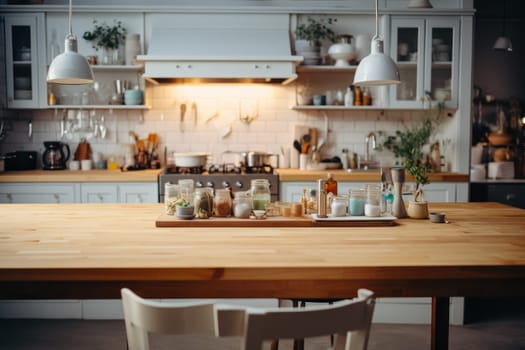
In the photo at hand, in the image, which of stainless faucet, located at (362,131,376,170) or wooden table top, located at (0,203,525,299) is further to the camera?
stainless faucet, located at (362,131,376,170)

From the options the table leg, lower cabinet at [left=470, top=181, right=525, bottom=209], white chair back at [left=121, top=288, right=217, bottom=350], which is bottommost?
the table leg

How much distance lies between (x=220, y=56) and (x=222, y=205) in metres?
2.49

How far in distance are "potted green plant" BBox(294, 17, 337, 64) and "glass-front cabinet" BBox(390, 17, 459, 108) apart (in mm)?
633

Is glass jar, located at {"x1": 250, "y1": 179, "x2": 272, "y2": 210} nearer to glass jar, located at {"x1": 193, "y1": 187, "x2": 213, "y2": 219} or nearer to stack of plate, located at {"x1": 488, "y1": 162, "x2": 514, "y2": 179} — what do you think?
glass jar, located at {"x1": 193, "y1": 187, "x2": 213, "y2": 219}

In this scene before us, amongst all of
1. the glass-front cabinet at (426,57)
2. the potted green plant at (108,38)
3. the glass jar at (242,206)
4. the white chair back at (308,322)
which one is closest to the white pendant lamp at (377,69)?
the glass jar at (242,206)

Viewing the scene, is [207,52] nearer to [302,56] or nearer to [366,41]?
[302,56]

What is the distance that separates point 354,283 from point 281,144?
12.5ft

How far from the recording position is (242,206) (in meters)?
2.93

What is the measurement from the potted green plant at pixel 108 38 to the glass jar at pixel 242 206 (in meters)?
2.99

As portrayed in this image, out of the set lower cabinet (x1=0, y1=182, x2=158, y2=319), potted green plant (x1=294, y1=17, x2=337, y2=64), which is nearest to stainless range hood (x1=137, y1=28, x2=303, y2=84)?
potted green plant (x1=294, y1=17, x2=337, y2=64)

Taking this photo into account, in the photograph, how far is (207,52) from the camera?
17.1 feet

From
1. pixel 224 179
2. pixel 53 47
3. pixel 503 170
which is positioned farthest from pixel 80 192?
pixel 503 170

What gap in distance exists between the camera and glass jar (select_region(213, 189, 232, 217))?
2967mm

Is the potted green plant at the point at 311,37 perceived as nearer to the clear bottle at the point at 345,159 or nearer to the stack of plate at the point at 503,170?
the clear bottle at the point at 345,159
